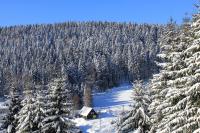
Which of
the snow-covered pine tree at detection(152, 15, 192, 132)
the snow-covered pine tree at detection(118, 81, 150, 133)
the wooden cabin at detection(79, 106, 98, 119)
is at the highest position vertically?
the snow-covered pine tree at detection(152, 15, 192, 132)

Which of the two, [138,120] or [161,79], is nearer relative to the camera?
[161,79]

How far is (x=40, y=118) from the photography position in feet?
139

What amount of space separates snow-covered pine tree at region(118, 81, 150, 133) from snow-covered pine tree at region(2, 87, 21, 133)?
448 inches

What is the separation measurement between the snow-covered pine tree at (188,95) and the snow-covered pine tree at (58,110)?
13.7 metres

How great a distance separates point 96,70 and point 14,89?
5959 inches

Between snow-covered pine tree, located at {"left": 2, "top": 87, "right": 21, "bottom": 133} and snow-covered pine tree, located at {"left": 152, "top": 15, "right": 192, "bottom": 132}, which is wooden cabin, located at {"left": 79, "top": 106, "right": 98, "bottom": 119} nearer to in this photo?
snow-covered pine tree, located at {"left": 2, "top": 87, "right": 21, "bottom": 133}

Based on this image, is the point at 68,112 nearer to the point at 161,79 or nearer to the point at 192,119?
the point at 161,79

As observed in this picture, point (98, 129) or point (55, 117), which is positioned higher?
point (55, 117)

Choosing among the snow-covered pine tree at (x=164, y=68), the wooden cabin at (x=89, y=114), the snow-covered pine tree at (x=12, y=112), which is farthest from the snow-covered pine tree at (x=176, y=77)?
the wooden cabin at (x=89, y=114)

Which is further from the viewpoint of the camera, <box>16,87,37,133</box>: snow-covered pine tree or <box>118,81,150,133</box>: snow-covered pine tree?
<box>16,87,37,133</box>: snow-covered pine tree

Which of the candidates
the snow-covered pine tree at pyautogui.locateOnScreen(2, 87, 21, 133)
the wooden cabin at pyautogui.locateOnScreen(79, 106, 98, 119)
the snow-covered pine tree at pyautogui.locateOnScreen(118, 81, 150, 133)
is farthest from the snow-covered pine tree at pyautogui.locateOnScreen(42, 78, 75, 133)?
the wooden cabin at pyautogui.locateOnScreen(79, 106, 98, 119)

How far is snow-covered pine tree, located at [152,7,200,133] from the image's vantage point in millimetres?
23922

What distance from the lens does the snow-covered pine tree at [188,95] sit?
23.9 metres

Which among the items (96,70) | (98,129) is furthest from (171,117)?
(96,70)
